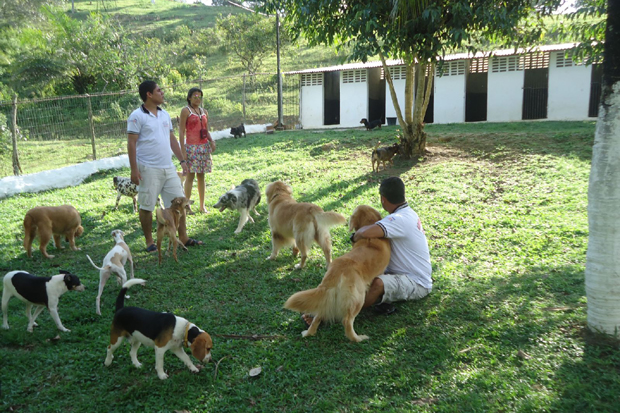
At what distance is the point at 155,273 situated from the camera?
5734 mm

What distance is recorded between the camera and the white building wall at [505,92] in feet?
61.0

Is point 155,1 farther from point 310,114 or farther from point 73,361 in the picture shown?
point 73,361

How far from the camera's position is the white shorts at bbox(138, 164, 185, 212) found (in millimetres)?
5957

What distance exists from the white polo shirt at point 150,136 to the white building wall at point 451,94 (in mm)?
16069

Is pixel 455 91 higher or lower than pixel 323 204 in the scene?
higher

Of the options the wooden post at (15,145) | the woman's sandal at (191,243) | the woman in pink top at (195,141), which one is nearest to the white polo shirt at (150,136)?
the woman's sandal at (191,243)

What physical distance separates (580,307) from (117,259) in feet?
15.7

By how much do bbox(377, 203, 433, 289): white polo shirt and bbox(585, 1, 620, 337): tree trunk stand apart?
4.87 ft

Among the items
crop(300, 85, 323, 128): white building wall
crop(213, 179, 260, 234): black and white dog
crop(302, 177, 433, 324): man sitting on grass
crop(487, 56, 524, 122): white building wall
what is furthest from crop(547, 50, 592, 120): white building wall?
crop(302, 177, 433, 324): man sitting on grass

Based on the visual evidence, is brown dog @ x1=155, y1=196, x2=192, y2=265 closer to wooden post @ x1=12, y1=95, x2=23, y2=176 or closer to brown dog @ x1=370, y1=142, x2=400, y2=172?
brown dog @ x1=370, y1=142, x2=400, y2=172

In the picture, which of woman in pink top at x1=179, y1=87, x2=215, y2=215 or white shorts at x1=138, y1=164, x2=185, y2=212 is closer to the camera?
white shorts at x1=138, y1=164, x2=185, y2=212

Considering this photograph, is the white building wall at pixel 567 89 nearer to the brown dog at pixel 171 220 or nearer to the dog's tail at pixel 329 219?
the dog's tail at pixel 329 219

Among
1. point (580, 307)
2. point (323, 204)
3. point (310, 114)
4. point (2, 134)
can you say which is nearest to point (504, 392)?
point (580, 307)

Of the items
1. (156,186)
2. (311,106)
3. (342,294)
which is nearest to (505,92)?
(311,106)
